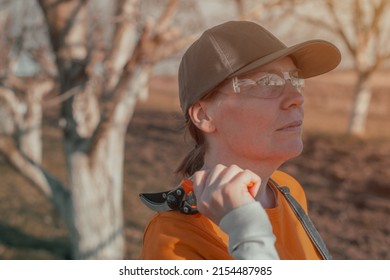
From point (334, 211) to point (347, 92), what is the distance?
10.3 meters

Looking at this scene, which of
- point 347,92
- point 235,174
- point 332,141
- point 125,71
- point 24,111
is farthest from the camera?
point 347,92

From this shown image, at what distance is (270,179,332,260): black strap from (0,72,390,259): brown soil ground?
2249mm

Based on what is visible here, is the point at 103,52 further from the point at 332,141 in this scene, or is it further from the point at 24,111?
the point at 332,141

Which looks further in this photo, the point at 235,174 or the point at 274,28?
the point at 274,28

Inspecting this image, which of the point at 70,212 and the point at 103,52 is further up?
the point at 103,52

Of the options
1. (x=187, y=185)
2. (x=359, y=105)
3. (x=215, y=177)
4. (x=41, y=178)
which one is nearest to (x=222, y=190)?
(x=215, y=177)

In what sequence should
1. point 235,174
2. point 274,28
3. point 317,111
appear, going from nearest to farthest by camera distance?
point 235,174
point 274,28
point 317,111

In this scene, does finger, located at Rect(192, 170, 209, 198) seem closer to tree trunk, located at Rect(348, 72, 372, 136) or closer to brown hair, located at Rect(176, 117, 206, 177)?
brown hair, located at Rect(176, 117, 206, 177)

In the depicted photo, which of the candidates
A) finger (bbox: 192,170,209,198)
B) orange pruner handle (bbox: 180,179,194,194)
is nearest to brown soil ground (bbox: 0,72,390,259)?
orange pruner handle (bbox: 180,179,194,194)

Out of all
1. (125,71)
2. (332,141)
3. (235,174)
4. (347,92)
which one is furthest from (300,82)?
(347,92)

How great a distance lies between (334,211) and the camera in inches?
356

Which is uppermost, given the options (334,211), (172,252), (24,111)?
(172,252)

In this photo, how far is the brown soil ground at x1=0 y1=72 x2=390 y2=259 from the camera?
7707 millimetres

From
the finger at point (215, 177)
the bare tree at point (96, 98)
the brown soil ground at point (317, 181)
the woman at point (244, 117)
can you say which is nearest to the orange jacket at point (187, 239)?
the woman at point (244, 117)
